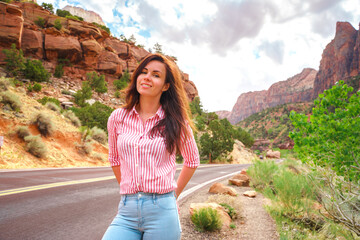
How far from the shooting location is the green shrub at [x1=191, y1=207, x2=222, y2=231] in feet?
12.6

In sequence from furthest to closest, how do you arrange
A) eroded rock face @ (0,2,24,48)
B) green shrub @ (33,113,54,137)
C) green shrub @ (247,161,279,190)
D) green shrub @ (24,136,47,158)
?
1. eroded rock face @ (0,2,24,48)
2. green shrub @ (33,113,54,137)
3. green shrub @ (24,136,47,158)
4. green shrub @ (247,161,279,190)

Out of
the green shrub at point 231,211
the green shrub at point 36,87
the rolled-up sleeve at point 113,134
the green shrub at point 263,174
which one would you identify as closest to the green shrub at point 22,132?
the green shrub at point 263,174

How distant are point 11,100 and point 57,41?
34.9 meters

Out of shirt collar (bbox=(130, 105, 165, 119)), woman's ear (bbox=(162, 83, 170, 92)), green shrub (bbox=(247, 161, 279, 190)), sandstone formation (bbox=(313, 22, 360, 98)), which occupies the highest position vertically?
sandstone formation (bbox=(313, 22, 360, 98))

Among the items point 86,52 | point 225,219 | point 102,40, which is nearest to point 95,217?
point 225,219

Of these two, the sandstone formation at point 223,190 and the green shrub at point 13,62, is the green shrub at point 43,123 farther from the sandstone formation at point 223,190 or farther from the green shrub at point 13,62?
the green shrub at point 13,62

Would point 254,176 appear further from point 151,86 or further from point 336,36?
→ point 336,36

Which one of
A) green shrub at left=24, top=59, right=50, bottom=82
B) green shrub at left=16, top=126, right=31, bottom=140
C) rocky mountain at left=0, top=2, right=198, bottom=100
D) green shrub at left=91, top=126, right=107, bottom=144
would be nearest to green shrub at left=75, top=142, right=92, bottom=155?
green shrub at left=91, top=126, right=107, bottom=144

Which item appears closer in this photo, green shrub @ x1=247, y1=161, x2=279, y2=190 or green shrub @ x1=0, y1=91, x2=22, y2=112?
green shrub @ x1=247, y1=161, x2=279, y2=190

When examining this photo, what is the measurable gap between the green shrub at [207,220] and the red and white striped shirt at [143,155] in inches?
98.5

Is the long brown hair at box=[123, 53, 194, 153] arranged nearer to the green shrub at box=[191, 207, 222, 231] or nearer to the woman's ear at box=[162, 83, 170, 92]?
the woman's ear at box=[162, 83, 170, 92]

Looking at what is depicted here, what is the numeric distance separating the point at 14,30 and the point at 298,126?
154 ft

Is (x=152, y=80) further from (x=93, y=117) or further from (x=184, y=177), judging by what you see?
(x=93, y=117)

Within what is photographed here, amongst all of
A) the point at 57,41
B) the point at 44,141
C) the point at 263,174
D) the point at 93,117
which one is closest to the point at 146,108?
the point at 263,174
